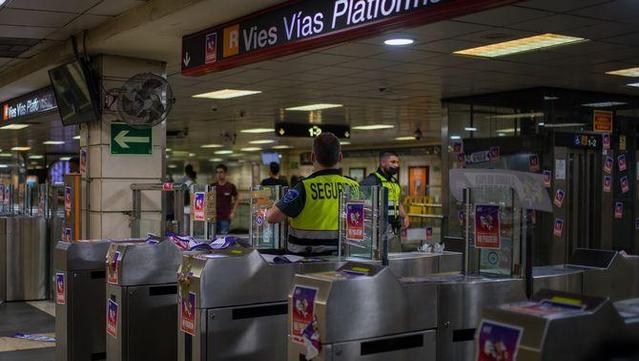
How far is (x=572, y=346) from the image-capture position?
86.7 inches

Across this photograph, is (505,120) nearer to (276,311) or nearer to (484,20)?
(484,20)

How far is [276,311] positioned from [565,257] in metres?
6.98

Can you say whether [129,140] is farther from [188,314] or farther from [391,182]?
[188,314]

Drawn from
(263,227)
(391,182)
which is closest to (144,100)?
(263,227)

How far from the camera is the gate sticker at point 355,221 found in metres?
3.83

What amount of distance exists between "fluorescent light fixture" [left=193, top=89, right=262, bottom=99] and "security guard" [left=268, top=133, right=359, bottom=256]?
6.03 metres

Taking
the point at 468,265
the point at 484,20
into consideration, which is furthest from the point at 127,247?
the point at 484,20

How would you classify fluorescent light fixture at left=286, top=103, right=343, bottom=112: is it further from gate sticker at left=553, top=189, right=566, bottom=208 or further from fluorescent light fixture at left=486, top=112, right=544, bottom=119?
gate sticker at left=553, top=189, right=566, bottom=208

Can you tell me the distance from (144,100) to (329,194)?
3296 millimetres

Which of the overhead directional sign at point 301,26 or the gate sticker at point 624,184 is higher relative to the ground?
the overhead directional sign at point 301,26

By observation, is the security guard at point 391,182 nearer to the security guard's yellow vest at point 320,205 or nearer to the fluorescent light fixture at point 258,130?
the security guard's yellow vest at point 320,205

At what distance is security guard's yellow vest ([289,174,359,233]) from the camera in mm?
4340

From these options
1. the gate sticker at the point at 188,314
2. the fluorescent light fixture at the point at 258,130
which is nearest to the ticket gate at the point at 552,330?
the gate sticker at the point at 188,314

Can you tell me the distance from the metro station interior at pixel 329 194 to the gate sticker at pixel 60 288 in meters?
0.02
